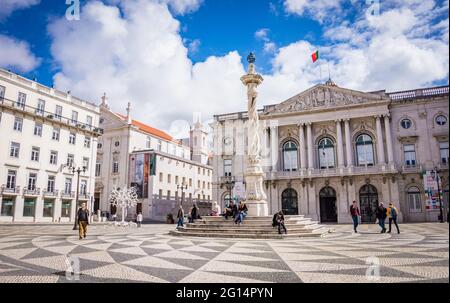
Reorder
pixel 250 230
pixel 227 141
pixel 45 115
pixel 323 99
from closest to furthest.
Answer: pixel 250 230, pixel 45 115, pixel 323 99, pixel 227 141

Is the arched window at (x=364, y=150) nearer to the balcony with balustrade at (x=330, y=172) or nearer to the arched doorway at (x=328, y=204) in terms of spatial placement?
the balcony with balustrade at (x=330, y=172)

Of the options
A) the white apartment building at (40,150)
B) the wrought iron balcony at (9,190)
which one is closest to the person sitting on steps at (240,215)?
the white apartment building at (40,150)

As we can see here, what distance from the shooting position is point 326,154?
37.2 metres

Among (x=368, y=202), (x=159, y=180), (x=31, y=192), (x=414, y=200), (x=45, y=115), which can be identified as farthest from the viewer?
(x=159, y=180)

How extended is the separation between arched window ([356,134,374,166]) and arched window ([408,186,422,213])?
4.84 meters

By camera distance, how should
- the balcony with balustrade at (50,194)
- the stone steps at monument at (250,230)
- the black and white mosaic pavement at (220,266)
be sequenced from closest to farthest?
1. the black and white mosaic pavement at (220,266)
2. the stone steps at monument at (250,230)
3. the balcony with balustrade at (50,194)

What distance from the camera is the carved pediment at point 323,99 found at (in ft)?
117

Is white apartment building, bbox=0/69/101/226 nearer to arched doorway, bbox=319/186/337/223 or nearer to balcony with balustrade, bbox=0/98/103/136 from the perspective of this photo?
balcony with balustrade, bbox=0/98/103/136

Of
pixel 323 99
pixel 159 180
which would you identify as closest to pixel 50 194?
pixel 159 180

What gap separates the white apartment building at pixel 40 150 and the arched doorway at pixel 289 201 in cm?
2302

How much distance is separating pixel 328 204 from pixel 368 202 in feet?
13.9

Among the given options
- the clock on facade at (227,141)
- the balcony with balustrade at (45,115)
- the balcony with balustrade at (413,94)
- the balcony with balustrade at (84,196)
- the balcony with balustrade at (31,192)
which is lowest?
the balcony with balustrade at (84,196)

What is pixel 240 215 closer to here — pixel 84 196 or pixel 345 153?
pixel 345 153

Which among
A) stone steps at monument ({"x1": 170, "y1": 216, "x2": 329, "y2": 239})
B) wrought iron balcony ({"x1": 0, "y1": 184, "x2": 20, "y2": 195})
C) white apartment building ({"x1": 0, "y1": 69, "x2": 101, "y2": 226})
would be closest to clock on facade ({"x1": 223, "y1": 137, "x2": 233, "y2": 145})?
white apartment building ({"x1": 0, "y1": 69, "x2": 101, "y2": 226})
